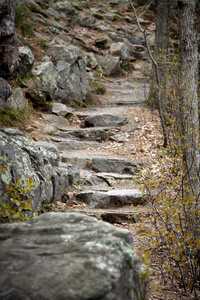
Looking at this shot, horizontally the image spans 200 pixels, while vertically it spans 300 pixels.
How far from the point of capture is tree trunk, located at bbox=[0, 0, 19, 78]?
6262 millimetres

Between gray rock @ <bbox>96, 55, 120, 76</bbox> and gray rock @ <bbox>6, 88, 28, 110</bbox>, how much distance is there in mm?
9388

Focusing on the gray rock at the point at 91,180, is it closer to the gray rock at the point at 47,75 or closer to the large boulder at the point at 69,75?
the gray rock at the point at 47,75

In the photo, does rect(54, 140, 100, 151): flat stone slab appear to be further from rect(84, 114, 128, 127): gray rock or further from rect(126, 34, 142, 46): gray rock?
rect(126, 34, 142, 46): gray rock

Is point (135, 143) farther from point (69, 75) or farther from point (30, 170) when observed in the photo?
point (30, 170)

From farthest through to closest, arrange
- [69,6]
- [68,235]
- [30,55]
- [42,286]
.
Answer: [69,6] → [30,55] → [68,235] → [42,286]

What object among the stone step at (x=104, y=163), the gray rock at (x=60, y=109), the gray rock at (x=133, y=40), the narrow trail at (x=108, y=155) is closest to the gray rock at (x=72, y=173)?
the narrow trail at (x=108, y=155)

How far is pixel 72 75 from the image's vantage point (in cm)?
1224

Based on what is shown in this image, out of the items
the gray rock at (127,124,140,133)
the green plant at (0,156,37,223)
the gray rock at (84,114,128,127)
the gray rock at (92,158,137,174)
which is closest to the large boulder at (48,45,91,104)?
the gray rock at (84,114,128,127)

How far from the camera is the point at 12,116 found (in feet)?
27.2

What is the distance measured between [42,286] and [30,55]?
10.2 metres

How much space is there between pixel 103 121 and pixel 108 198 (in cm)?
520

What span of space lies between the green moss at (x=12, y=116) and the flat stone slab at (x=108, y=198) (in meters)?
3.70

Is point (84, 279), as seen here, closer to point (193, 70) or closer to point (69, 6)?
point (193, 70)

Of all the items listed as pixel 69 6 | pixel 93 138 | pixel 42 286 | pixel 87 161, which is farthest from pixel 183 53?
pixel 69 6
